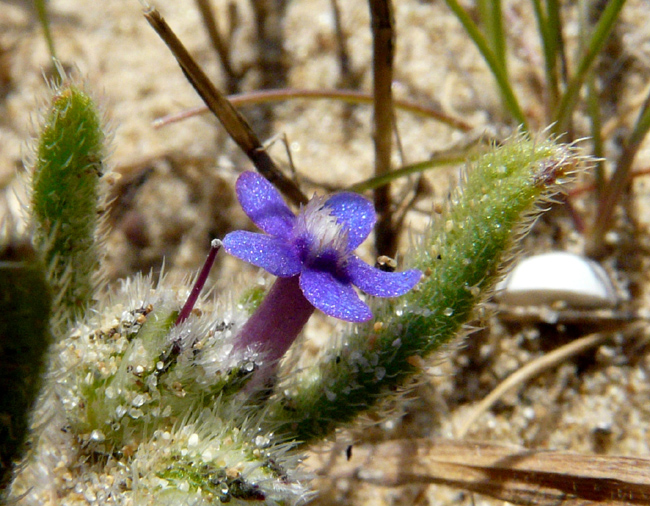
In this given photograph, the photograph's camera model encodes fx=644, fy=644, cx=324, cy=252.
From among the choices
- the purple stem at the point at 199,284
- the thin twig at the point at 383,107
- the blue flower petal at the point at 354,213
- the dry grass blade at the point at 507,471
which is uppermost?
the thin twig at the point at 383,107

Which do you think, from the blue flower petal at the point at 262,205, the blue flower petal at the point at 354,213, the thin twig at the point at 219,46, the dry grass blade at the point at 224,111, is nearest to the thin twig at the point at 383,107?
the dry grass blade at the point at 224,111

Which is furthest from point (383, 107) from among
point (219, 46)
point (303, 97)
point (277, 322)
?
point (219, 46)

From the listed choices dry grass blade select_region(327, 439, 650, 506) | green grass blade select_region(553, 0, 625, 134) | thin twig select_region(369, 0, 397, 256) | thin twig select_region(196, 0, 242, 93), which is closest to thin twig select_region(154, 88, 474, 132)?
thin twig select_region(369, 0, 397, 256)

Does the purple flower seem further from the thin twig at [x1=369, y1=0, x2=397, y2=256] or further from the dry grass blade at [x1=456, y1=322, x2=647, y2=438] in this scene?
the dry grass blade at [x1=456, y1=322, x2=647, y2=438]

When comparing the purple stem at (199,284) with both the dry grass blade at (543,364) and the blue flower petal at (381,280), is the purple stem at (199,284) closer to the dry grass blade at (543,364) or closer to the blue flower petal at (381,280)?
the blue flower petal at (381,280)

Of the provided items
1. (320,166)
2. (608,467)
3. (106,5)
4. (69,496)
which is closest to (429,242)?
(608,467)

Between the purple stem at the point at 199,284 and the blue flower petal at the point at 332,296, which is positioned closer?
the blue flower petal at the point at 332,296
